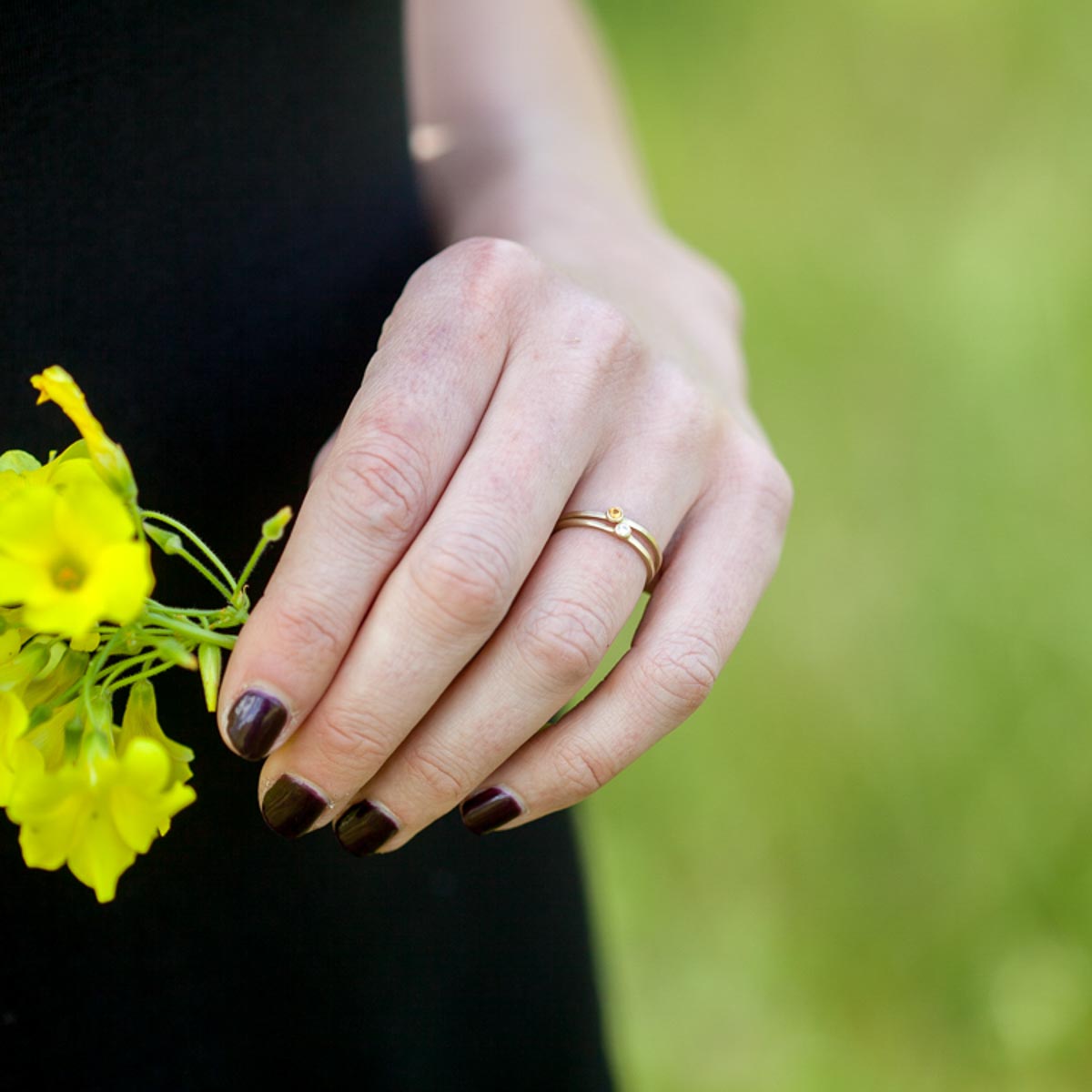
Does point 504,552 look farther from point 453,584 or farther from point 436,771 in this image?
point 436,771

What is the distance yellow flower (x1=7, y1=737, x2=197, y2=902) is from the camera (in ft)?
2.15

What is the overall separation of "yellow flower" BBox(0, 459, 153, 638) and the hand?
140 millimetres

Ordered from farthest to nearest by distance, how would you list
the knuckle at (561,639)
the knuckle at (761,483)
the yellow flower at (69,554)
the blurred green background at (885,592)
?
1. the blurred green background at (885,592)
2. the knuckle at (761,483)
3. the knuckle at (561,639)
4. the yellow flower at (69,554)

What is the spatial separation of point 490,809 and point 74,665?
0.34m

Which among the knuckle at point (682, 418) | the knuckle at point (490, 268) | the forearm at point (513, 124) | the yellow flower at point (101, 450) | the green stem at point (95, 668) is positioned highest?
the forearm at point (513, 124)

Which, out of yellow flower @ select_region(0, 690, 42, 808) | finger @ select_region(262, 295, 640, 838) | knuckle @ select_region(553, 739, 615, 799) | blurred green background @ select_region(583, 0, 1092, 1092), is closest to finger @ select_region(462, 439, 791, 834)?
knuckle @ select_region(553, 739, 615, 799)

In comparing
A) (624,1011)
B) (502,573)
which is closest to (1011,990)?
(624,1011)

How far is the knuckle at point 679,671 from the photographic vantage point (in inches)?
33.9

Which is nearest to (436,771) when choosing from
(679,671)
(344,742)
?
(344,742)

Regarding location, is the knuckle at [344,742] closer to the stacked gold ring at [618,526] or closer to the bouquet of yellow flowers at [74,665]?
the bouquet of yellow flowers at [74,665]

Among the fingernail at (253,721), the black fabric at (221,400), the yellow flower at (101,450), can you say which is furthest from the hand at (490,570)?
the black fabric at (221,400)

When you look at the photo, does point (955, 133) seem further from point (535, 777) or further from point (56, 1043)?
point (56, 1043)

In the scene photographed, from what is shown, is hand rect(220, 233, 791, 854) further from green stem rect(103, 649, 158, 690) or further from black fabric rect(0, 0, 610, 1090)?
black fabric rect(0, 0, 610, 1090)

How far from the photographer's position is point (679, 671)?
86 cm
